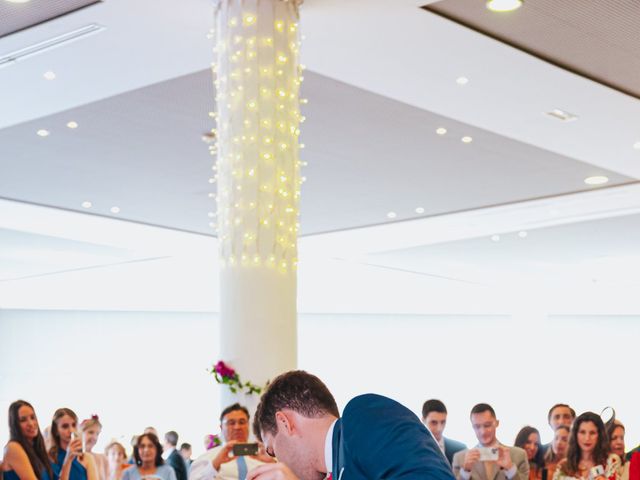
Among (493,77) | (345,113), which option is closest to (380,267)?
(345,113)

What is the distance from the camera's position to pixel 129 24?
7.07 metres

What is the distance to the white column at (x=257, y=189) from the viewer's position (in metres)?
6.46

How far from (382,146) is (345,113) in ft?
4.33

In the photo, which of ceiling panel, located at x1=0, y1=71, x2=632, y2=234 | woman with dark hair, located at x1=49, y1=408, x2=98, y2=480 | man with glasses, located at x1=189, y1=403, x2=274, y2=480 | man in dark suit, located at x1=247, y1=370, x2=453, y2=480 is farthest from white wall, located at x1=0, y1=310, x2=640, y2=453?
man in dark suit, located at x1=247, y1=370, x2=453, y2=480

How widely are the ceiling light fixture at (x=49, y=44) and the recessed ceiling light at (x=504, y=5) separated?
8.76 ft

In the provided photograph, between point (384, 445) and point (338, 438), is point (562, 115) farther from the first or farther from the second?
point (384, 445)

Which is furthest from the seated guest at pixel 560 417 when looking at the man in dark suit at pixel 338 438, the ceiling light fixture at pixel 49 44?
the man in dark suit at pixel 338 438

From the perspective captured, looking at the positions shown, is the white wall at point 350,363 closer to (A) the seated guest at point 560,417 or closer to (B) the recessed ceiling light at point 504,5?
(A) the seated guest at point 560,417

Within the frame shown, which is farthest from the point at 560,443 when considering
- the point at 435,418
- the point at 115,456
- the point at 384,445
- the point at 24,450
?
the point at 384,445

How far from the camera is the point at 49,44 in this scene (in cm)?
746

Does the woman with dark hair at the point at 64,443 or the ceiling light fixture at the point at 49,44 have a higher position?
the ceiling light fixture at the point at 49,44

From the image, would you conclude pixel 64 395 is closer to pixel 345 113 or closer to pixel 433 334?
pixel 433 334

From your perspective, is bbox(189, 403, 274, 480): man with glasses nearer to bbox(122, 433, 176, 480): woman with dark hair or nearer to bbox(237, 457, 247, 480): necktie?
bbox(237, 457, 247, 480): necktie

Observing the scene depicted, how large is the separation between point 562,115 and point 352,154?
2661 millimetres
